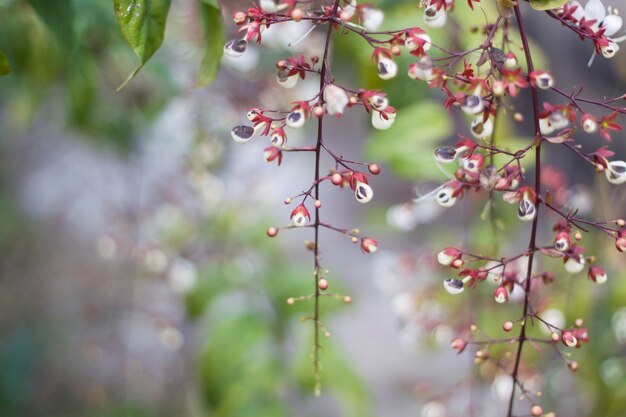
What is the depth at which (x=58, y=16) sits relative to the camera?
52 cm

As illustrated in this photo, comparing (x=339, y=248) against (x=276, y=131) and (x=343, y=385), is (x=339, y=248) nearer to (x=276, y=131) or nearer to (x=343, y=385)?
(x=343, y=385)

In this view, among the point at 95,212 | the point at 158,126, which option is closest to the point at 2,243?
the point at 95,212

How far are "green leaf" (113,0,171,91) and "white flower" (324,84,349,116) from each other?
13 centimetres

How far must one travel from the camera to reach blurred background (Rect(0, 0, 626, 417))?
2.65 ft

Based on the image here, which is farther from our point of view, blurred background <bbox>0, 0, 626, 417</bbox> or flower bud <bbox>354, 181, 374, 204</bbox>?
blurred background <bbox>0, 0, 626, 417</bbox>

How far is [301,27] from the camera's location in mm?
944

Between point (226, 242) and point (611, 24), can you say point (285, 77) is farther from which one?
point (226, 242)

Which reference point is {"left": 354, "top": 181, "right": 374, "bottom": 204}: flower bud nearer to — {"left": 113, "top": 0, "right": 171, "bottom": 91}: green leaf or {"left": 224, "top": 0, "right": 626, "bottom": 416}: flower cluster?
{"left": 224, "top": 0, "right": 626, "bottom": 416}: flower cluster

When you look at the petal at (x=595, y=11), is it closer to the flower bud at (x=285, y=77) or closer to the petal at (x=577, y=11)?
the petal at (x=577, y=11)

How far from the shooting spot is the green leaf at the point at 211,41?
20.0 inches

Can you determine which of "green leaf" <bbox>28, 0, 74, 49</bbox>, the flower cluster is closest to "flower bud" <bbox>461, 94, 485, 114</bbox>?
the flower cluster

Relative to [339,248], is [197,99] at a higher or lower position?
higher

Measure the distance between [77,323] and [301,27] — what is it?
1.00 metres

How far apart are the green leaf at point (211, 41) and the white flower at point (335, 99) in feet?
0.50
